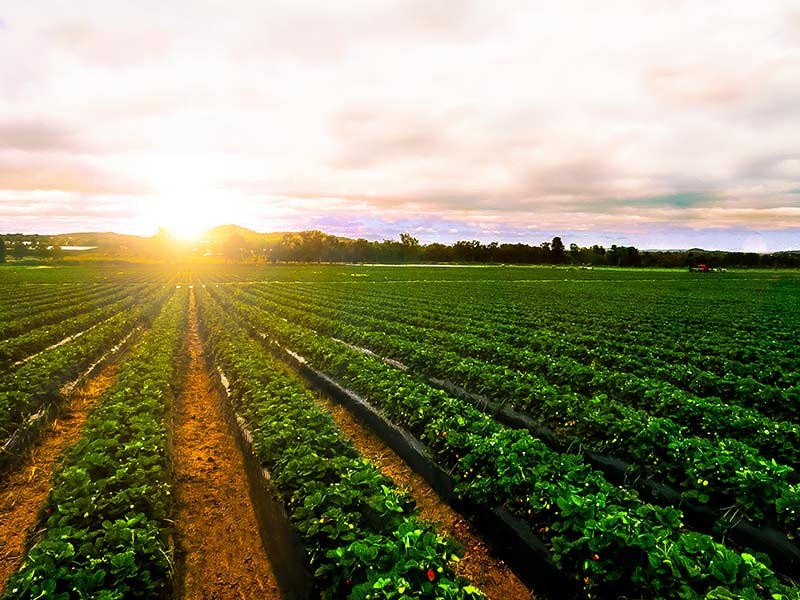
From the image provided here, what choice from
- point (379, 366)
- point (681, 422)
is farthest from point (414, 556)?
point (379, 366)

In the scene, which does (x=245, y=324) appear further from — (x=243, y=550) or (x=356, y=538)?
(x=356, y=538)

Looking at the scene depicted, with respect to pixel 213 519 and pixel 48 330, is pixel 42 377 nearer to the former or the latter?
pixel 213 519

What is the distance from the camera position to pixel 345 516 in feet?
14.3

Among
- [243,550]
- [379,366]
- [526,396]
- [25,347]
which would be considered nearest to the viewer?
[243,550]

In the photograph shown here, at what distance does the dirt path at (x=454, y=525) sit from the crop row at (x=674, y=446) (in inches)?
97.7

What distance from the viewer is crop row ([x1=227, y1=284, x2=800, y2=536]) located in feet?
16.4

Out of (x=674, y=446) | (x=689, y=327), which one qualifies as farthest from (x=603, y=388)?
(x=689, y=327)

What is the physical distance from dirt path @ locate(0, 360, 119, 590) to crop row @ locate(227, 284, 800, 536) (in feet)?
26.2

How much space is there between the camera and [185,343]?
18.1 meters

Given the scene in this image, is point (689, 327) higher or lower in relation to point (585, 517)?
lower

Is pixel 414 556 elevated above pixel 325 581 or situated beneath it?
elevated above

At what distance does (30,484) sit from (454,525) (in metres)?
7.11

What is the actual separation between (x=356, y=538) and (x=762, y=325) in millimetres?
25472

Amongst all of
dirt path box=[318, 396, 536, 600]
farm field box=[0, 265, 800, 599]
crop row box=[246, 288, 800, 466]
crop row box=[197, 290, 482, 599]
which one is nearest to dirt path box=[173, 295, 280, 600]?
farm field box=[0, 265, 800, 599]
